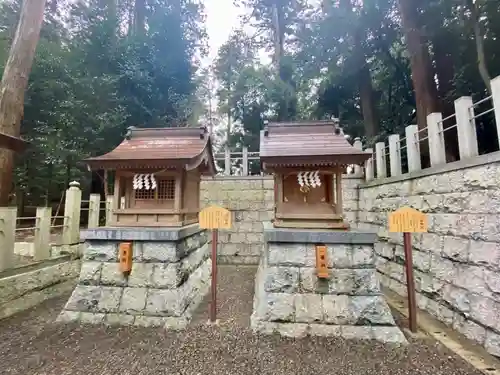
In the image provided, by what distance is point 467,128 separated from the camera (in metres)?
4.01

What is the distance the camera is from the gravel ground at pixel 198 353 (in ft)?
10.1

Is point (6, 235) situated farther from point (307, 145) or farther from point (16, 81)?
point (307, 145)

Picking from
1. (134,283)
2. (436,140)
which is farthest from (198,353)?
(436,140)

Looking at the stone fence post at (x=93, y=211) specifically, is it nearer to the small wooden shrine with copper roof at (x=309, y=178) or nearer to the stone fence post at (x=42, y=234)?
the stone fence post at (x=42, y=234)

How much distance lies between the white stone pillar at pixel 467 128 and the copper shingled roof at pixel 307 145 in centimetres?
131

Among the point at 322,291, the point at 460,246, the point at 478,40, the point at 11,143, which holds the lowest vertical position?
the point at 322,291

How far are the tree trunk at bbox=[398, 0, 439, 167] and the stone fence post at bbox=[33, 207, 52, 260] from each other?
8.69 metres

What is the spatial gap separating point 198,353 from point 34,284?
3.92 meters

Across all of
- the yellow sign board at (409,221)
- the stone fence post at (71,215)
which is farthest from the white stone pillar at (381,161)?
the stone fence post at (71,215)

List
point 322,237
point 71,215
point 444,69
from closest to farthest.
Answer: point 322,237 < point 71,215 < point 444,69

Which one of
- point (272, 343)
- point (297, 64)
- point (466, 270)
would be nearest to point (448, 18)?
point (297, 64)

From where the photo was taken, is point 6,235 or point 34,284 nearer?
point 6,235

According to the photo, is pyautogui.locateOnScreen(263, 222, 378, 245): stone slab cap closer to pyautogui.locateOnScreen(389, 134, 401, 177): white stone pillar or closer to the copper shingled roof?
the copper shingled roof

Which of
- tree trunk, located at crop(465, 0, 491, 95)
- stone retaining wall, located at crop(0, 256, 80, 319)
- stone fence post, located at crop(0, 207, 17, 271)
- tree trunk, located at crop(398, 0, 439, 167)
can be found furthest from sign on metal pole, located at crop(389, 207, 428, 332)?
stone fence post, located at crop(0, 207, 17, 271)
